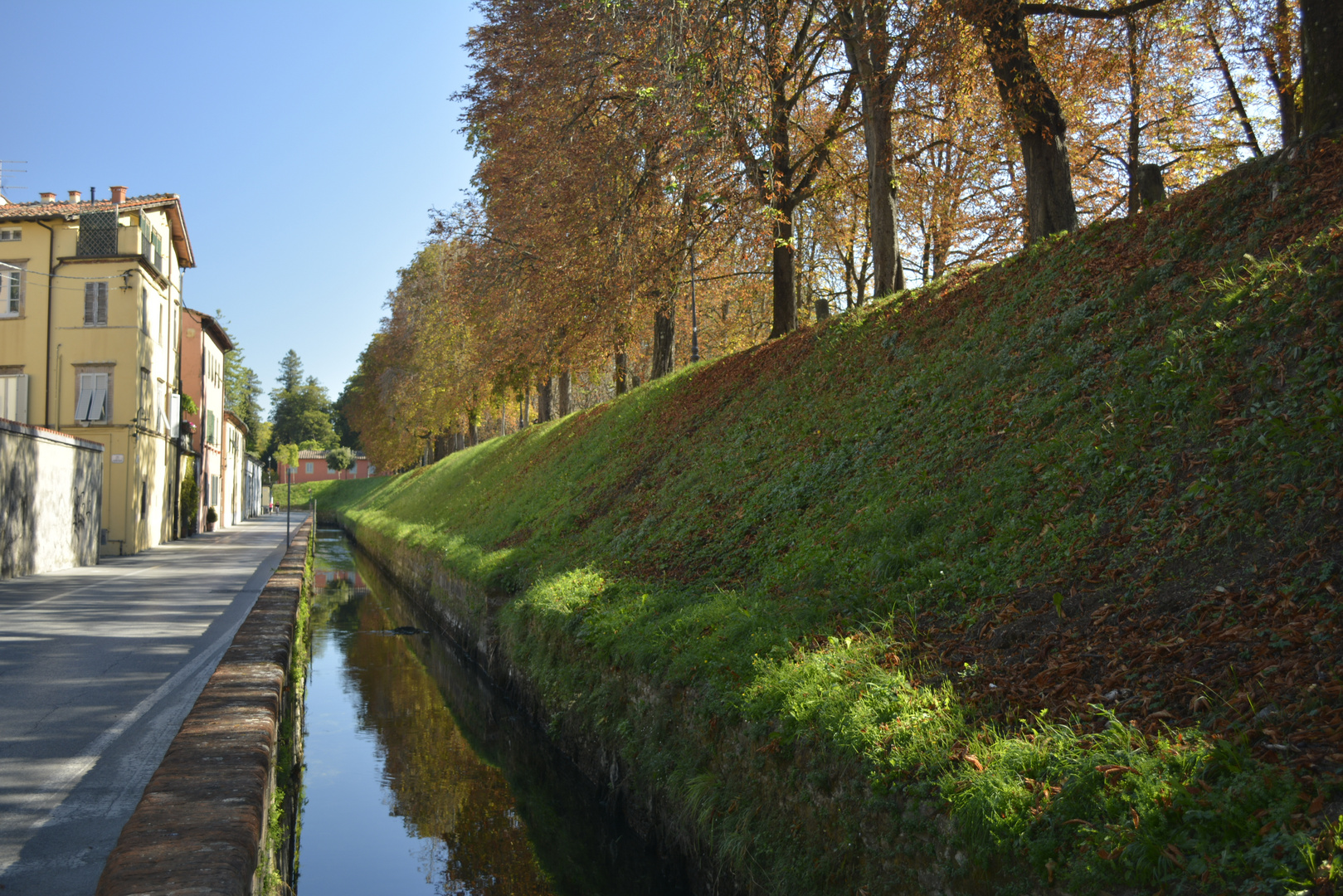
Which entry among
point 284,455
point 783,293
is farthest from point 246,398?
point 783,293

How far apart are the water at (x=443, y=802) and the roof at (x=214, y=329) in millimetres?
36631

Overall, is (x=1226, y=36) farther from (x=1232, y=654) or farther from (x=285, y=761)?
(x=285, y=761)

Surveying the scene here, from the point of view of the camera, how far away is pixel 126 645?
1133 cm

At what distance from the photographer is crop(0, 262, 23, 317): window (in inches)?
1125

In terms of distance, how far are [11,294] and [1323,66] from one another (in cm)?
3274

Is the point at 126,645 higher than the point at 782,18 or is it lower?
lower

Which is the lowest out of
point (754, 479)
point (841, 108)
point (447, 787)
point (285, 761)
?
point (447, 787)

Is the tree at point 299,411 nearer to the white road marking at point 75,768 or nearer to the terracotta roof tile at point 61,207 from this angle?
the terracotta roof tile at point 61,207

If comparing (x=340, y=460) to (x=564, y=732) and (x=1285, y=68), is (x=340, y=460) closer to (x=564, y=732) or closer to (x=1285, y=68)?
(x=564, y=732)

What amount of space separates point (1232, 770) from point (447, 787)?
760 centimetres

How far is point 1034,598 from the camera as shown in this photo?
5.68 meters

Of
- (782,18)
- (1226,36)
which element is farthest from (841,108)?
(1226,36)

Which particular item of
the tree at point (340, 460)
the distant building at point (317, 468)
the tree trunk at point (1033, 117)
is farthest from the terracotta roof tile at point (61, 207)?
the distant building at point (317, 468)

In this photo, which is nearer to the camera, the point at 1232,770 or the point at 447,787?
the point at 1232,770
